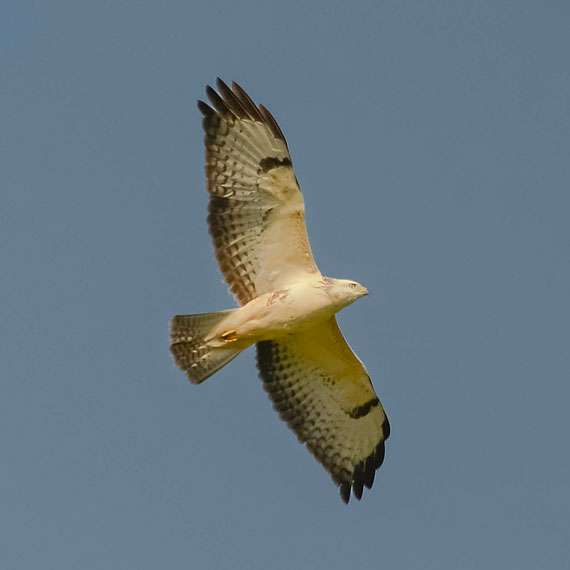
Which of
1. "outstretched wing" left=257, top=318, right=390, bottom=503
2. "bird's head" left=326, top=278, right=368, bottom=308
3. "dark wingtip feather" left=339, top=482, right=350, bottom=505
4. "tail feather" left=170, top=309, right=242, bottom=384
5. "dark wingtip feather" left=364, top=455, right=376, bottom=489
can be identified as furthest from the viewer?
"dark wingtip feather" left=364, top=455, right=376, bottom=489

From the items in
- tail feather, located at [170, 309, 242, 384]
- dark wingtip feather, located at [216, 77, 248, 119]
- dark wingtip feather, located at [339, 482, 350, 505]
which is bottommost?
dark wingtip feather, located at [339, 482, 350, 505]

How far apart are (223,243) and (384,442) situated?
298 cm

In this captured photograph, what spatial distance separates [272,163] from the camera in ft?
49.1

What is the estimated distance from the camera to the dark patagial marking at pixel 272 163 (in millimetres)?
14945

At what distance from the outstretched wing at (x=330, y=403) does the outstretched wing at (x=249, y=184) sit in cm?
113

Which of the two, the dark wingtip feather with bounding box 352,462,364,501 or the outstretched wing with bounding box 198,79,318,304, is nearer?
the outstretched wing with bounding box 198,79,318,304

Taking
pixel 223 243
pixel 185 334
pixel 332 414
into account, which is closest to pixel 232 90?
pixel 223 243

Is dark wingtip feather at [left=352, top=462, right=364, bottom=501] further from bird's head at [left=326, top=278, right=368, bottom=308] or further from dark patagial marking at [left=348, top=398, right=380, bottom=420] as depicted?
bird's head at [left=326, top=278, right=368, bottom=308]

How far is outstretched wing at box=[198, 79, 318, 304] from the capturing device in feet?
49.1

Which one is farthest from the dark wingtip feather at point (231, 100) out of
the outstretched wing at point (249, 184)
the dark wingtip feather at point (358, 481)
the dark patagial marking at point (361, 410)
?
the dark wingtip feather at point (358, 481)

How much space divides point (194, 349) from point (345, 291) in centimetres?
170

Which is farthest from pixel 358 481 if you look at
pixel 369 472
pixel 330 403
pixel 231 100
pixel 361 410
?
pixel 231 100

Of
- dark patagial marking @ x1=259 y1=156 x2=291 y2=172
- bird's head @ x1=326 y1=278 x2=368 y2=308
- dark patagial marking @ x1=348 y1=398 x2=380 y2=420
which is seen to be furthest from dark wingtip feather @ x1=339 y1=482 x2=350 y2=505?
dark patagial marking @ x1=259 y1=156 x2=291 y2=172

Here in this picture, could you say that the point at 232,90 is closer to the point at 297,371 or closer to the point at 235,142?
the point at 235,142
